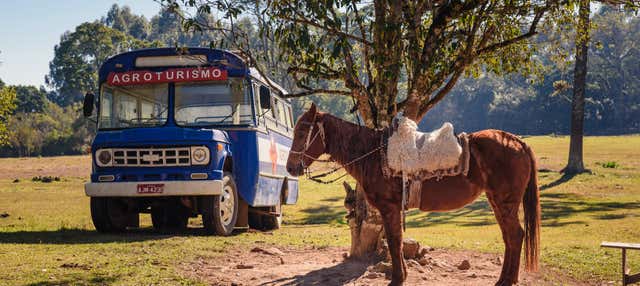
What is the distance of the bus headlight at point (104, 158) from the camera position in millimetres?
11188

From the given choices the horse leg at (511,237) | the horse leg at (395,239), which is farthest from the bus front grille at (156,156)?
the horse leg at (511,237)

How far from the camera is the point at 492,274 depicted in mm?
7906

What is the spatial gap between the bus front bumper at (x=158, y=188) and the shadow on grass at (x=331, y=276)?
3.34 m

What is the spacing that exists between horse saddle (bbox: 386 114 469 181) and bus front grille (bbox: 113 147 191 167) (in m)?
5.17

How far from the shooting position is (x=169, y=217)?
1359 cm

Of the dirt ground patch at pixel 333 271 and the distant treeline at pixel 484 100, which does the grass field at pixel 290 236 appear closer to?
the dirt ground patch at pixel 333 271

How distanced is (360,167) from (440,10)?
269cm

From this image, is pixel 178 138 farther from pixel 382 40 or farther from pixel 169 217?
pixel 382 40

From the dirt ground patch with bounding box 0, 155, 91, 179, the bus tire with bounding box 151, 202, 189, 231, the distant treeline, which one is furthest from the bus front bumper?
the distant treeline

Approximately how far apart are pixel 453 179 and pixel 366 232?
6.54 feet

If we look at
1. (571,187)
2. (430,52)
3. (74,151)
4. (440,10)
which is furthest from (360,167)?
(74,151)

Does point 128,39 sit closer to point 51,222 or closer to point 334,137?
point 51,222

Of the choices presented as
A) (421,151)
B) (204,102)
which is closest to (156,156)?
(204,102)

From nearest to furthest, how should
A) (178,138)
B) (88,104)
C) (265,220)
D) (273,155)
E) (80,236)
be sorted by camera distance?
1. (178,138)
2. (80,236)
3. (88,104)
4. (273,155)
5. (265,220)
